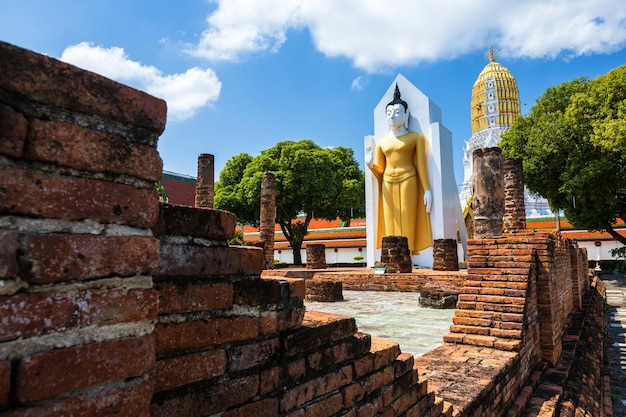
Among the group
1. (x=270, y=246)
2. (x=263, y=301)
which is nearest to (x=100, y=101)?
(x=263, y=301)

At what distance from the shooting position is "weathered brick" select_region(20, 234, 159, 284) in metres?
0.87

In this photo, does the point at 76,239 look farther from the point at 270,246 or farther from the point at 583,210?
the point at 583,210

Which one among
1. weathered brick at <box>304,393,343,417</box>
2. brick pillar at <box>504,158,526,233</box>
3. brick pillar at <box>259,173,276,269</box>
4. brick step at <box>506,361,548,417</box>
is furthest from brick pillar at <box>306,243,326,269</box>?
weathered brick at <box>304,393,343,417</box>

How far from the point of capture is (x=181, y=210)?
1331mm

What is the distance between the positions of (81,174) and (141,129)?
0.19 meters

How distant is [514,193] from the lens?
1179cm

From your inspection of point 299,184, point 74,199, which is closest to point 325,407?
point 74,199

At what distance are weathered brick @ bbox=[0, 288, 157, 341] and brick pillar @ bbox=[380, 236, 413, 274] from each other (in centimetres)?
1207

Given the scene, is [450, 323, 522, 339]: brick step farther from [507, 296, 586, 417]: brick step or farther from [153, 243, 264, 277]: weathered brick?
[153, 243, 264, 277]: weathered brick

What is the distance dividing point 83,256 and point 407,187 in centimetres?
1512

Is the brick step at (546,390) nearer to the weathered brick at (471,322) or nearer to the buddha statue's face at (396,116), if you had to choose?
the weathered brick at (471,322)

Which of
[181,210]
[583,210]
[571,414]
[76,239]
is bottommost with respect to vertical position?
[571,414]

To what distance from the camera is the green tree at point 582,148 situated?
14.9 metres

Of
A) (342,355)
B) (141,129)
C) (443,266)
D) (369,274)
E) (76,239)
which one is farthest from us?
(443,266)
